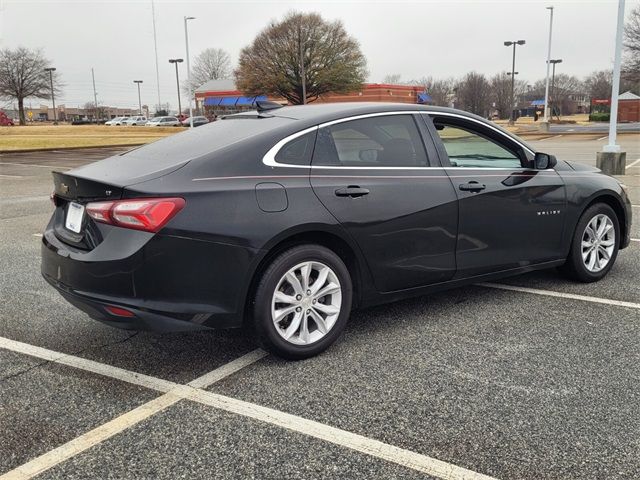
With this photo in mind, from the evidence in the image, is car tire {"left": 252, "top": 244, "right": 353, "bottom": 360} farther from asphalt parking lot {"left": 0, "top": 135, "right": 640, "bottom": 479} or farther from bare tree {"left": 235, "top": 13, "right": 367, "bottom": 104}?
bare tree {"left": 235, "top": 13, "right": 367, "bottom": 104}

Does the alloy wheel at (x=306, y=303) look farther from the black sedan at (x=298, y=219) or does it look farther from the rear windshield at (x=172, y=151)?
the rear windshield at (x=172, y=151)

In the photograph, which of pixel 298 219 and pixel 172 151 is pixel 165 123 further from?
pixel 298 219

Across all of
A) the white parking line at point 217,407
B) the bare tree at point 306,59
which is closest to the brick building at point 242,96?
the bare tree at point 306,59

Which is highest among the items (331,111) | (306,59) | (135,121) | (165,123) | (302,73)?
(306,59)

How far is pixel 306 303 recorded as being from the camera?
363 cm

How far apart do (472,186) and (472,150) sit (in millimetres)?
455

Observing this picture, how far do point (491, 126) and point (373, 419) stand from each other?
2695mm

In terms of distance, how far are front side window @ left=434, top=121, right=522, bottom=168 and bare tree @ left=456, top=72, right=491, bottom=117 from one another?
79155mm

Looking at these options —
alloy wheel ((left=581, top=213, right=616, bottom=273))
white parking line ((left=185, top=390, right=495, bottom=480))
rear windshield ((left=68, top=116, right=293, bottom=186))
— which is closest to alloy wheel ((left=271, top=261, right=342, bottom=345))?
white parking line ((left=185, top=390, right=495, bottom=480))

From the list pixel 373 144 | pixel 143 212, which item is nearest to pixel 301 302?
pixel 143 212

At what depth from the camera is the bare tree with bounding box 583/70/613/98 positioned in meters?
97.0

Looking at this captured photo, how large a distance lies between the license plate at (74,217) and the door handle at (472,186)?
2.52 m

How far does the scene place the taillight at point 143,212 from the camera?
317cm

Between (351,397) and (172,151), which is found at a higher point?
(172,151)
